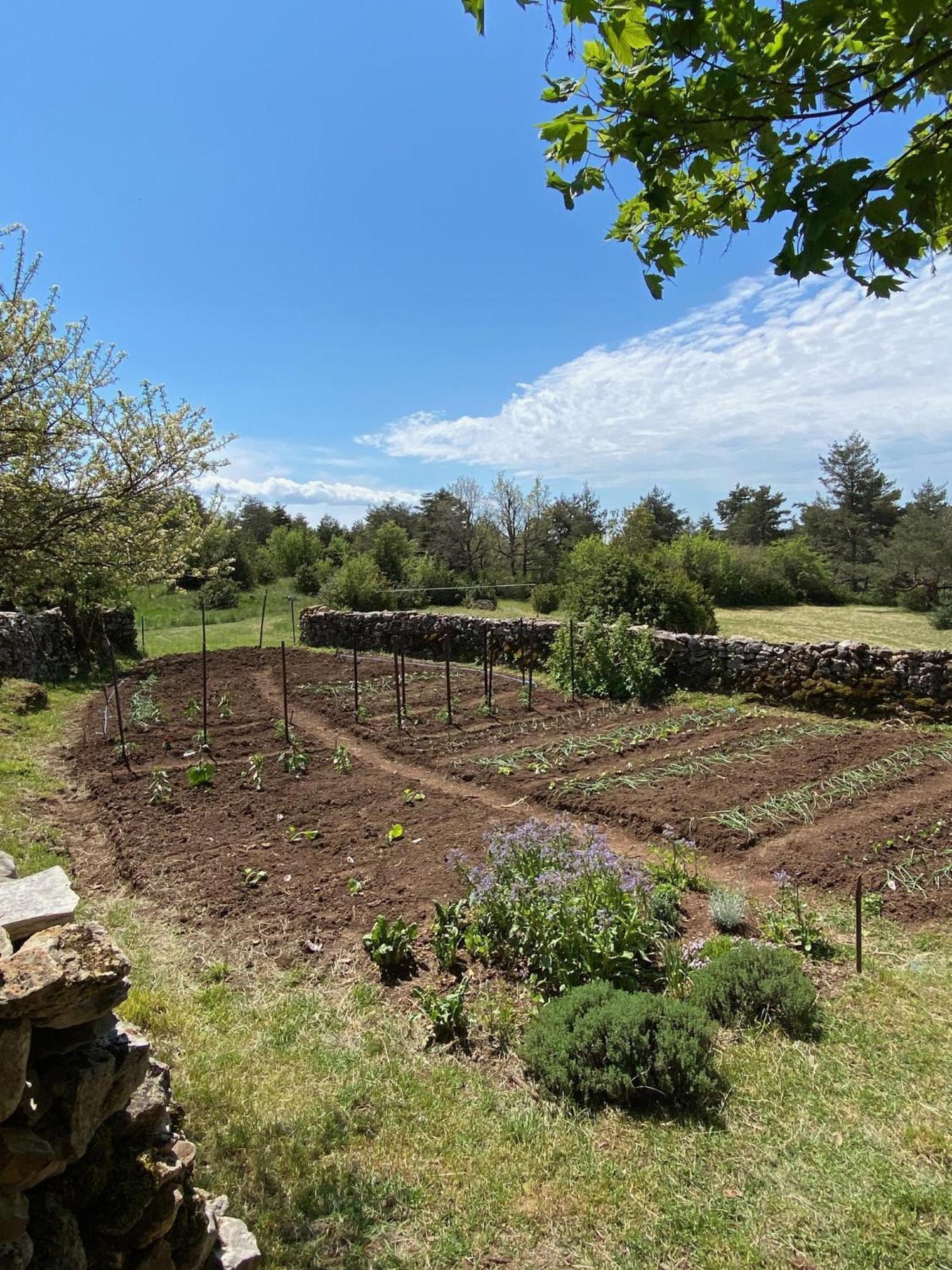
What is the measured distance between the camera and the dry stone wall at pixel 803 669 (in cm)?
916

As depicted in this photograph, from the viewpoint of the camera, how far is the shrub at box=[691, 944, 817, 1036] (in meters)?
3.44

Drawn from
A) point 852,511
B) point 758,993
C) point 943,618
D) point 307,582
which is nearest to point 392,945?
point 758,993

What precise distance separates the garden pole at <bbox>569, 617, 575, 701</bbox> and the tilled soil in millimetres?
595

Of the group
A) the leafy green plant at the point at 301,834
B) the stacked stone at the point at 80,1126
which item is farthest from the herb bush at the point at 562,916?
the stacked stone at the point at 80,1126

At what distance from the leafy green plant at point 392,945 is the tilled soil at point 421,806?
1.00 feet

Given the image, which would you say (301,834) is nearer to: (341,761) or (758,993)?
(341,761)

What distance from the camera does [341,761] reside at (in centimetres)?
782

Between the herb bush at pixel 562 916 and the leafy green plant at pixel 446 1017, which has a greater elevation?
the herb bush at pixel 562 916

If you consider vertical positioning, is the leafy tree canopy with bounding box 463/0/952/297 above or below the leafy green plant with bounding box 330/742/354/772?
above

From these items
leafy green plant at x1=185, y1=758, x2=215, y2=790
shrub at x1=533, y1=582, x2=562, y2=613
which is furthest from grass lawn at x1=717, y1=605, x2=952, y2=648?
leafy green plant at x1=185, y1=758, x2=215, y2=790

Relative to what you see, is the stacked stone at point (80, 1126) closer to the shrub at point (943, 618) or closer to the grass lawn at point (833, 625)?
the grass lawn at point (833, 625)

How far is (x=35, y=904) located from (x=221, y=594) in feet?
88.5

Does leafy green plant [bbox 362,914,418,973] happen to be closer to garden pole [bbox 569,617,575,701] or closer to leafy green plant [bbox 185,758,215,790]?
leafy green plant [bbox 185,758,215,790]

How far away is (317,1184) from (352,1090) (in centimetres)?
54
